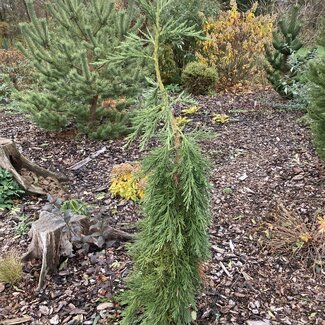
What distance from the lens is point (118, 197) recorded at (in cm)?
350

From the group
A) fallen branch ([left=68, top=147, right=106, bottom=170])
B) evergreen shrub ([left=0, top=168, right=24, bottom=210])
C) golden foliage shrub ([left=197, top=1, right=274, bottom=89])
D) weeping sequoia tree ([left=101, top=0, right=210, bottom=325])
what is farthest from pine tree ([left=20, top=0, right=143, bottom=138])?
golden foliage shrub ([left=197, top=1, right=274, bottom=89])

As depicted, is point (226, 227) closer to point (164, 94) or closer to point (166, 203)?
point (166, 203)

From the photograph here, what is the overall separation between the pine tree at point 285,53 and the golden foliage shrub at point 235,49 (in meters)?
1.60

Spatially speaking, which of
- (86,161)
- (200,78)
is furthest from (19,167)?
(200,78)

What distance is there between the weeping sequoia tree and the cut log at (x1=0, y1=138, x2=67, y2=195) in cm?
182

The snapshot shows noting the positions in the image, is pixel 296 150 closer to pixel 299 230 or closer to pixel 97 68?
pixel 299 230

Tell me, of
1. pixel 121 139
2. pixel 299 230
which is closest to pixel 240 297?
pixel 299 230

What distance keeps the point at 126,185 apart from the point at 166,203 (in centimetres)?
178

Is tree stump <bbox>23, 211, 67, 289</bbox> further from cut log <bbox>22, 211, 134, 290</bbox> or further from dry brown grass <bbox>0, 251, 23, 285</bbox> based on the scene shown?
dry brown grass <bbox>0, 251, 23, 285</bbox>

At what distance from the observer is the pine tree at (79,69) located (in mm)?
4285

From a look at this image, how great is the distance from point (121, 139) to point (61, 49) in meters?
1.26

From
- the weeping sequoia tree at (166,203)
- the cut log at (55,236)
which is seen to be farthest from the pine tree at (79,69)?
the weeping sequoia tree at (166,203)

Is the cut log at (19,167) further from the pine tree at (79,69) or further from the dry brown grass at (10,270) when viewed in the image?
the dry brown grass at (10,270)

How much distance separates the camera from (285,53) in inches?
227
